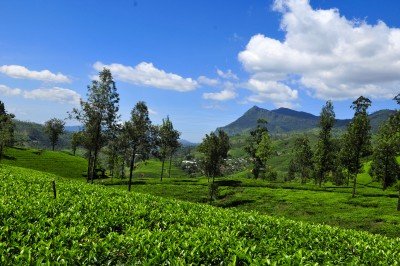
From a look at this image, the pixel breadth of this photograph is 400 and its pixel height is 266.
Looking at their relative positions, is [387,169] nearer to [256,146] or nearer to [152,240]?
[256,146]

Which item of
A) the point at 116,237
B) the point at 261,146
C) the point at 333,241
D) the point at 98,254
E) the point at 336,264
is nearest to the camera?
the point at 98,254

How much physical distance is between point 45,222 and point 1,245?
4743 millimetres

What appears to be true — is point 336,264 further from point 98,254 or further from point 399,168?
point 399,168

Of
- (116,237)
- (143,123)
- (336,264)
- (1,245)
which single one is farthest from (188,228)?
(143,123)

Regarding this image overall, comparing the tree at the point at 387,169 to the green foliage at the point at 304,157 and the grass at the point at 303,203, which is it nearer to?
the grass at the point at 303,203

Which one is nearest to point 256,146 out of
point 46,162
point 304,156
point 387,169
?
point 304,156

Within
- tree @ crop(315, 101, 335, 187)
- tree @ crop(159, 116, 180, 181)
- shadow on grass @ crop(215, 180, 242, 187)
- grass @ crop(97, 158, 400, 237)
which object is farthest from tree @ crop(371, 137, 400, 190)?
tree @ crop(159, 116, 180, 181)

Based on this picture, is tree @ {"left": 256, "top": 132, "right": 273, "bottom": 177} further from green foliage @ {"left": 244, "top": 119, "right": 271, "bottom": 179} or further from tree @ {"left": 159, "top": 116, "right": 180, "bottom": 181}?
tree @ {"left": 159, "top": 116, "right": 180, "bottom": 181}

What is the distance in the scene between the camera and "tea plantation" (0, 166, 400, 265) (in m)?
10.7

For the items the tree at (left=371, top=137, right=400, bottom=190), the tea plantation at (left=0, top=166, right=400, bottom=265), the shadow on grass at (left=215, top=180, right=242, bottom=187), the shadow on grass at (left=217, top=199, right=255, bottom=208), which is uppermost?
the tree at (left=371, top=137, right=400, bottom=190)

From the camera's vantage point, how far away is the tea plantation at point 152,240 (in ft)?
35.0

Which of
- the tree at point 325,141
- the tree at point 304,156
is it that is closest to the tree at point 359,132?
the tree at point 325,141

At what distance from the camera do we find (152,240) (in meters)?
12.5

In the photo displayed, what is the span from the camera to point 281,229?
20.0 meters
